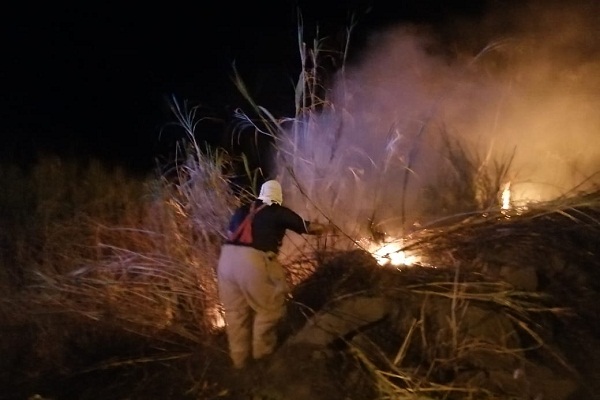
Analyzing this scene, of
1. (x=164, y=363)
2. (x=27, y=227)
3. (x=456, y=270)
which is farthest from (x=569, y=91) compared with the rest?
(x=27, y=227)

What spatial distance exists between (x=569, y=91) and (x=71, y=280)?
6.58 m

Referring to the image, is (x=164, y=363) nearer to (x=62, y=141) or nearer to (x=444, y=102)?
(x=444, y=102)

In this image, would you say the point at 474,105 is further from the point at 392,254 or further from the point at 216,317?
the point at 216,317

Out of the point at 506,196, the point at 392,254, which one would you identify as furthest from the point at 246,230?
the point at 506,196

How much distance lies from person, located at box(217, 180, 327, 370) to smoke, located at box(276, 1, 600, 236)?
225 cm

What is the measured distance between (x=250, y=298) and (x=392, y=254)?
163cm

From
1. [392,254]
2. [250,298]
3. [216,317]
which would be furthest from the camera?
[216,317]

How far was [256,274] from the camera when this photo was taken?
6.04 metres

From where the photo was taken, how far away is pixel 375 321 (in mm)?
6395

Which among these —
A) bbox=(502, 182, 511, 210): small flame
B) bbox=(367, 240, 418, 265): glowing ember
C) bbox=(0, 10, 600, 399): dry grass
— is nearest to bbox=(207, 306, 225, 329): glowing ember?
bbox=(0, 10, 600, 399): dry grass

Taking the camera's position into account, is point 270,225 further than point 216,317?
No

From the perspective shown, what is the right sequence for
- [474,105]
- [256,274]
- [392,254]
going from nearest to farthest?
[256,274]
[392,254]
[474,105]

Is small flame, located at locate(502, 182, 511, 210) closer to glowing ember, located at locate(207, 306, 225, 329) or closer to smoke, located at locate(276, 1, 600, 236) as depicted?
smoke, located at locate(276, 1, 600, 236)

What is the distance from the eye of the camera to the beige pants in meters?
6.07
